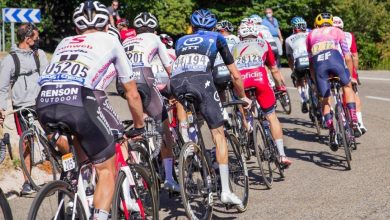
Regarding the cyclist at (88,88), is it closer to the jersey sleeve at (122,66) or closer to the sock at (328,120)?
the jersey sleeve at (122,66)

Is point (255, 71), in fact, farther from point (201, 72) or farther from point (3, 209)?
point (3, 209)

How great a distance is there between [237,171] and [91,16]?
115 inches

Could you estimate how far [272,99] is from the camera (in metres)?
9.62

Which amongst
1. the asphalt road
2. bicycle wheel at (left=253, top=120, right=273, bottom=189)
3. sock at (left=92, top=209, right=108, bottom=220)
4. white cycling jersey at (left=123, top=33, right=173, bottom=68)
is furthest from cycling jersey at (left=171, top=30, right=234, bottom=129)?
sock at (left=92, top=209, right=108, bottom=220)

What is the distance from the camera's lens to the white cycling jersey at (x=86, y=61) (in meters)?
5.53

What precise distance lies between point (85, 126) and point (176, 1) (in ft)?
108

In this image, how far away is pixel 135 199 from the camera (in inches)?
240

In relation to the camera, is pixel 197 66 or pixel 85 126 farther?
pixel 197 66

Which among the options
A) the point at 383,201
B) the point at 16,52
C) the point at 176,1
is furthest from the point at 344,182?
the point at 176,1

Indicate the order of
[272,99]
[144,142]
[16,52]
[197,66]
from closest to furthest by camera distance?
1. [197,66]
2. [144,142]
3. [16,52]
4. [272,99]

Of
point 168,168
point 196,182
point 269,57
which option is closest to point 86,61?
point 196,182

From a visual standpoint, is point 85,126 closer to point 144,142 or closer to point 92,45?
point 92,45

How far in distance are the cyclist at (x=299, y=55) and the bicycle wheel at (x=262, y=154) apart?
4.58 meters

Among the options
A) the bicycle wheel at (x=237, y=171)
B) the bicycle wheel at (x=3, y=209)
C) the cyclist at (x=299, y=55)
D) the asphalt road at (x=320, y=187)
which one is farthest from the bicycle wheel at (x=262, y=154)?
the cyclist at (x=299, y=55)
